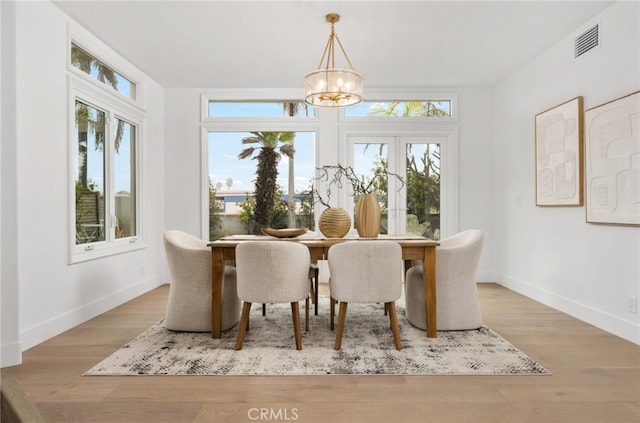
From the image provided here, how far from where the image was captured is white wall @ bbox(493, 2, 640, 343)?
3.18m

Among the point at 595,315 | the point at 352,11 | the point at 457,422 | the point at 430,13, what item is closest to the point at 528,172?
the point at 595,315

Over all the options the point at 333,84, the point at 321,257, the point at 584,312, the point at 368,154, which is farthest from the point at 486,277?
the point at 333,84

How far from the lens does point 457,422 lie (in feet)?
6.24

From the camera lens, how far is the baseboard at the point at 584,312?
3.09 m

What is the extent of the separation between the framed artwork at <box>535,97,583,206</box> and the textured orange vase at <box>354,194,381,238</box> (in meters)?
1.92

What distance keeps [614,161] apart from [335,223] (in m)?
2.30

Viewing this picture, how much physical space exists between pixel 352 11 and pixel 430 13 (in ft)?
2.21

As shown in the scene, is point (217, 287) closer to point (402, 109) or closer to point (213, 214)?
point (213, 214)

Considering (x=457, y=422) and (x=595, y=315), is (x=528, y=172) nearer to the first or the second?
(x=595, y=315)

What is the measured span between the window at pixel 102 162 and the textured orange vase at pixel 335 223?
85.7 inches

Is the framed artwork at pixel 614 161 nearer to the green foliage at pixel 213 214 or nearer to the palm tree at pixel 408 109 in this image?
the palm tree at pixel 408 109

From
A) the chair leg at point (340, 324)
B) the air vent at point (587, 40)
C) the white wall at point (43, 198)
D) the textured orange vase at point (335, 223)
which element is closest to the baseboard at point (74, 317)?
the white wall at point (43, 198)

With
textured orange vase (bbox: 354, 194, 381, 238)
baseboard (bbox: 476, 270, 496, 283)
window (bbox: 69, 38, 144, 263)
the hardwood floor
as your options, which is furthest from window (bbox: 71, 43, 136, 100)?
baseboard (bbox: 476, 270, 496, 283)

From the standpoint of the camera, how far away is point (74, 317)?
3.48 metres
